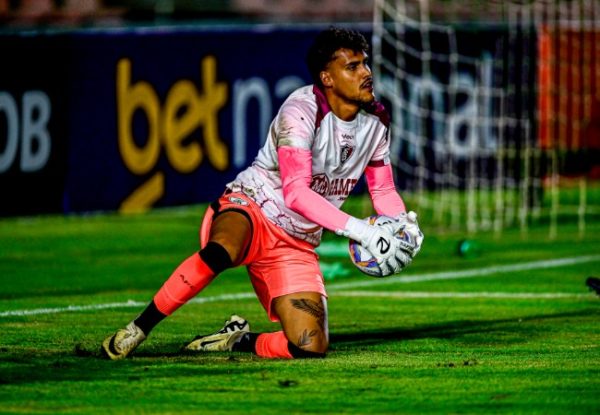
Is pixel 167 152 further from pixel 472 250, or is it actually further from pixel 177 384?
pixel 177 384

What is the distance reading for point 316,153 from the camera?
7543mm

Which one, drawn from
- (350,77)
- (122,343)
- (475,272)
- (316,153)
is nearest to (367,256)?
(316,153)

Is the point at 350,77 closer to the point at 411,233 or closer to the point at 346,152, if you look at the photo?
the point at 346,152

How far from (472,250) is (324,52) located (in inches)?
236

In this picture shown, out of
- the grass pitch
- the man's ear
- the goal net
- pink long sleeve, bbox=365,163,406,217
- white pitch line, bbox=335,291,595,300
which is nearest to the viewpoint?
the grass pitch

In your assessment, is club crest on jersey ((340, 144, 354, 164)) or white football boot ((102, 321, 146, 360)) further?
club crest on jersey ((340, 144, 354, 164))

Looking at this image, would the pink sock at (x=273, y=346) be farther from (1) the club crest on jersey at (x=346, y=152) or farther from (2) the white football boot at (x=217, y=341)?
(1) the club crest on jersey at (x=346, y=152)

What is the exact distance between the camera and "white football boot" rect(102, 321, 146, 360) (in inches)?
278

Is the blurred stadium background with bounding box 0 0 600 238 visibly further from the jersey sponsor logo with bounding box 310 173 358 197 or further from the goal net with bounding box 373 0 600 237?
the jersey sponsor logo with bounding box 310 173 358 197

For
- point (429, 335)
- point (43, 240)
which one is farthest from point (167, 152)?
point (429, 335)

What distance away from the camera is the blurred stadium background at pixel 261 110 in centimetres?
1603

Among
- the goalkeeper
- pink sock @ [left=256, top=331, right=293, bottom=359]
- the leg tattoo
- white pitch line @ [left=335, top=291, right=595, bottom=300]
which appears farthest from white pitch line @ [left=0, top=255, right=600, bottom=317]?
the leg tattoo

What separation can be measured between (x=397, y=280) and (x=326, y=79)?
4.21 m

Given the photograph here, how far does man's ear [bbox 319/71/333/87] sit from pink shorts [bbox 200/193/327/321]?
70 cm
